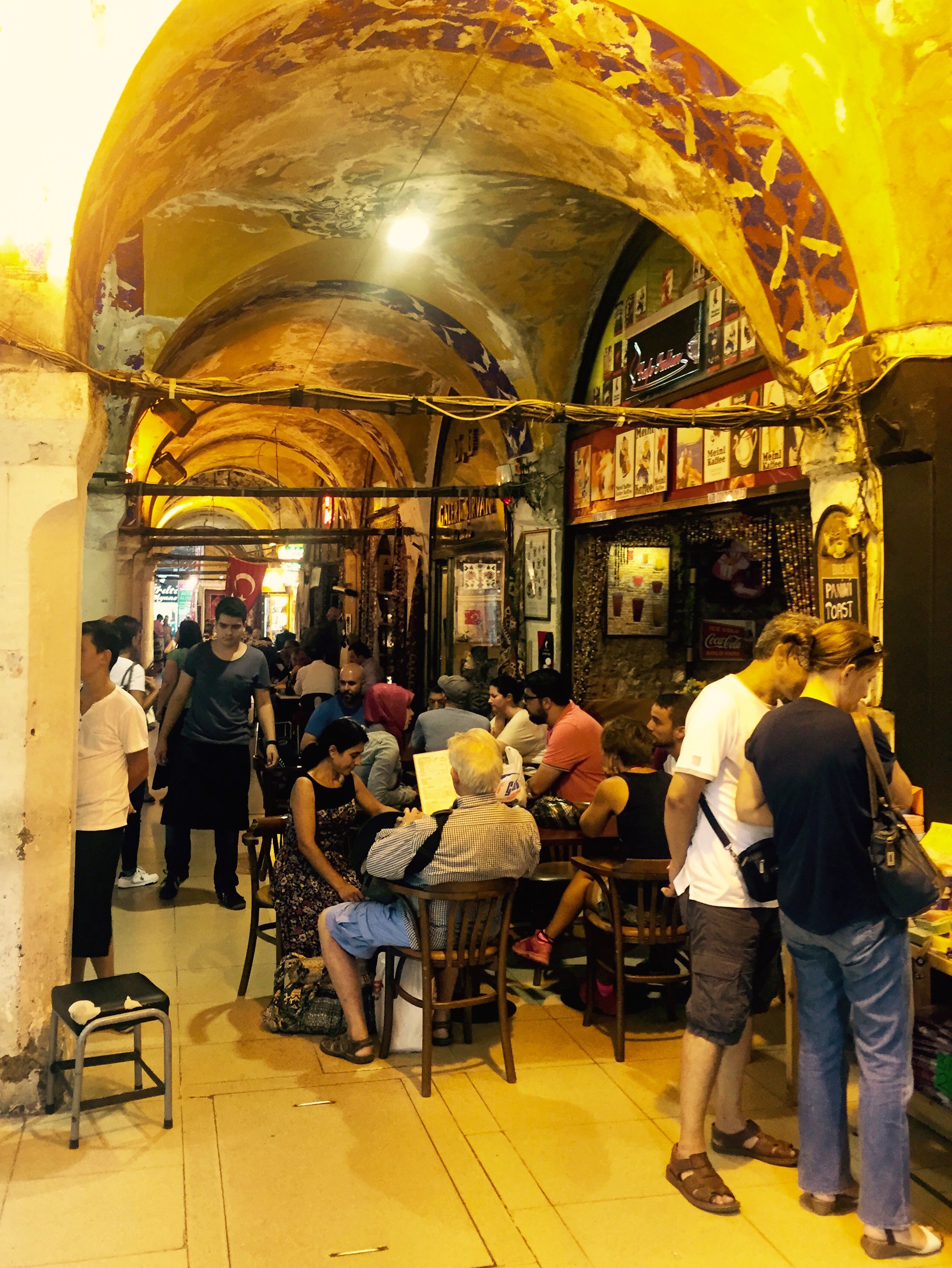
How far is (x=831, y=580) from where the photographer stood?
15.3 ft

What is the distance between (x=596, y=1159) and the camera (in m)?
3.25

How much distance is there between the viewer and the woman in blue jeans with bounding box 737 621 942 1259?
272 cm

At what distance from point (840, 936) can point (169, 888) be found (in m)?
4.47

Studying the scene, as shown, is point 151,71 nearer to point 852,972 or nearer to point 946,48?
point 946,48

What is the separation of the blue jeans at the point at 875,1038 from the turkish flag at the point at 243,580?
50.5 ft

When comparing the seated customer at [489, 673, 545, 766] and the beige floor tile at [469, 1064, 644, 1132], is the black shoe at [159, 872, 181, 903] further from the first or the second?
the beige floor tile at [469, 1064, 644, 1132]

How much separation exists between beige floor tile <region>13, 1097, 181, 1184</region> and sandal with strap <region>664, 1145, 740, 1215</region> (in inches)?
61.9

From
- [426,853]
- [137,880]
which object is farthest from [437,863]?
[137,880]

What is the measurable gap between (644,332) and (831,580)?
3.15 metres

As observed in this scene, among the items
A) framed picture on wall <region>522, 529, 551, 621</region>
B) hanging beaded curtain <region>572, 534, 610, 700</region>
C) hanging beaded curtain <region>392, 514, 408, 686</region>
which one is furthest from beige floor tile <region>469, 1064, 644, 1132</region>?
hanging beaded curtain <region>392, 514, 408, 686</region>

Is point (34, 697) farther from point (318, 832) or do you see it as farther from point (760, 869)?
point (760, 869)

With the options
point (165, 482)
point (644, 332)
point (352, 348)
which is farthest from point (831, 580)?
point (165, 482)

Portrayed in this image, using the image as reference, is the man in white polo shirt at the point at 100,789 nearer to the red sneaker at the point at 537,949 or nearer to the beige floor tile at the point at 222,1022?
the beige floor tile at the point at 222,1022

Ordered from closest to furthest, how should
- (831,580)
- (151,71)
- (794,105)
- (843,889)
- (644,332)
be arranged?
(843,889) < (151,71) < (794,105) < (831,580) < (644,332)
